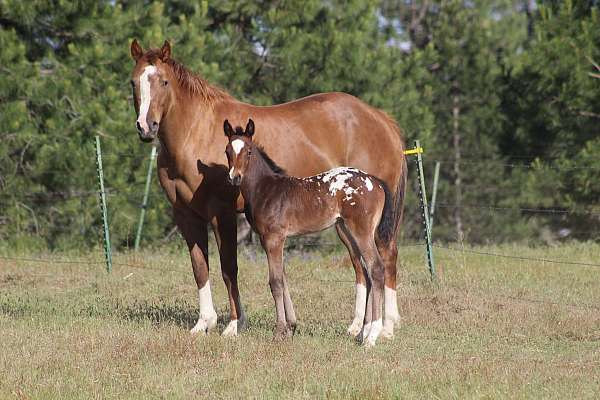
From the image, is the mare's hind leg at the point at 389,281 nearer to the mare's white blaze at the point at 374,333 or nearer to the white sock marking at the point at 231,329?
the mare's white blaze at the point at 374,333

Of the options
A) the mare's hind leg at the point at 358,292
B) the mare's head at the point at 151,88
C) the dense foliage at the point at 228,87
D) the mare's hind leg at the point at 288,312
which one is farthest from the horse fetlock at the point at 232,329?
the dense foliage at the point at 228,87

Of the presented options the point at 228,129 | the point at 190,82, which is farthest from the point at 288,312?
the point at 190,82

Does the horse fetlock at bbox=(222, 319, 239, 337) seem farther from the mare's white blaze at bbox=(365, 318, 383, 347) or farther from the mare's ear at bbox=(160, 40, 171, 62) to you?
the mare's ear at bbox=(160, 40, 171, 62)

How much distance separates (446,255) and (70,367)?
8.19 metres

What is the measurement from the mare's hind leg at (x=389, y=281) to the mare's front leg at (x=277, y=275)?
1.08 metres

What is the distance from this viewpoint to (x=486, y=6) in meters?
30.5

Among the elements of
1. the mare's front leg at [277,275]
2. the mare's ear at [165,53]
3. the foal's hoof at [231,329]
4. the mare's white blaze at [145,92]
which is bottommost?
the foal's hoof at [231,329]

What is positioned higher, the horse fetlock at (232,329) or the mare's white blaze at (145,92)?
the mare's white blaze at (145,92)

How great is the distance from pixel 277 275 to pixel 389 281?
1462 millimetres

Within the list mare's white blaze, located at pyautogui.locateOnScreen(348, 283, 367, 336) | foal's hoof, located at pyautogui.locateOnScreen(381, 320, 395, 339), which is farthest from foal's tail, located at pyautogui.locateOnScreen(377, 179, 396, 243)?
foal's hoof, located at pyautogui.locateOnScreen(381, 320, 395, 339)

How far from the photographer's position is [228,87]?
18.4 metres

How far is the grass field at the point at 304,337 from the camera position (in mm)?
6504

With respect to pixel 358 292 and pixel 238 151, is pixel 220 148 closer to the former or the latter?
pixel 238 151

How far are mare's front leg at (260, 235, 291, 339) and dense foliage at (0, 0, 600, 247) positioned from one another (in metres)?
5.15
